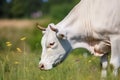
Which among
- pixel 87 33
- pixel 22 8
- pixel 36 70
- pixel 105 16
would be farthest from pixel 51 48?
pixel 22 8

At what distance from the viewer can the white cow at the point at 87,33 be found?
10.4 meters

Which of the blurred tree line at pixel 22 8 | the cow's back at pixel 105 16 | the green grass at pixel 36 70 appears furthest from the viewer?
the blurred tree line at pixel 22 8

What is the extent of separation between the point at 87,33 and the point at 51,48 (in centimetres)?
81

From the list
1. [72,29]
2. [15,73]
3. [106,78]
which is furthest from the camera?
[72,29]

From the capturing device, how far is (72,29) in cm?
1084

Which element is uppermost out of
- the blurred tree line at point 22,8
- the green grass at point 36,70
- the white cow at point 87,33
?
the white cow at point 87,33

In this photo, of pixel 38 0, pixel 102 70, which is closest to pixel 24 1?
pixel 38 0

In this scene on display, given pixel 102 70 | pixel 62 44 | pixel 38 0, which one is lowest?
pixel 38 0

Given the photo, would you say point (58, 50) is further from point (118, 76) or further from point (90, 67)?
point (118, 76)

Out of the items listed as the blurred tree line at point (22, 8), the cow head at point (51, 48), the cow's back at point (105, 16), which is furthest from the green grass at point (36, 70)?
the blurred tree line at point (22, 8)

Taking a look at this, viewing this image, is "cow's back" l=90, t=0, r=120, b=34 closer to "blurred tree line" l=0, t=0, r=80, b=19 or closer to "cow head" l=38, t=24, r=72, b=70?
"cow head" l=38, t=24, r=72, b=70

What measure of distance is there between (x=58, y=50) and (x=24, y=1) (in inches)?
2669

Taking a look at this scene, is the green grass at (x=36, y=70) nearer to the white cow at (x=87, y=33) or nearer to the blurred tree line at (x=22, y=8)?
the white cow at (x=87, y=33)

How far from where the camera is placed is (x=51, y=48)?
34.7 feet
